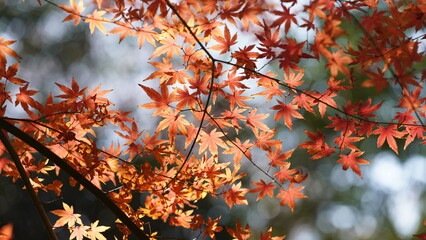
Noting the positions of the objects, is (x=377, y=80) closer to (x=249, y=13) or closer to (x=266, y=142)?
(x=249, y=13)

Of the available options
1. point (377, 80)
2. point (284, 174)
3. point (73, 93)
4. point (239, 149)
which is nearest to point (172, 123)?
point (239, 149)

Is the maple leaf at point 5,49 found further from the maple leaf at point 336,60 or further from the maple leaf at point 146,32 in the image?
the maple leaf at point 336,60

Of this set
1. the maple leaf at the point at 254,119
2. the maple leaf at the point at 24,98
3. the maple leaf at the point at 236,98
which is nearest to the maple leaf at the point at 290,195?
the maple leaf at the point at 254,119

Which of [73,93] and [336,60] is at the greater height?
[73,93]

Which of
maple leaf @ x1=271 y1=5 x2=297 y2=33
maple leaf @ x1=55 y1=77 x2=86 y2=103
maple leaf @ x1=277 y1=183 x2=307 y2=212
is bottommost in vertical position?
maple leaf @ x1=277 y1=183 x2=307 y2=212

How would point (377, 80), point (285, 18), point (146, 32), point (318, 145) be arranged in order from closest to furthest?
1. point (377, 80)
2. point (285, 18)
3. point (146, 32)
4. point (318, 145)

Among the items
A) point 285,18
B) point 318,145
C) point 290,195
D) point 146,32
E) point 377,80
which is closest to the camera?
point 377,80

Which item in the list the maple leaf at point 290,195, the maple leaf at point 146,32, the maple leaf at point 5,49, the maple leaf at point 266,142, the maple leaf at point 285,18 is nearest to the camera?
the maple leaf at point 285,18

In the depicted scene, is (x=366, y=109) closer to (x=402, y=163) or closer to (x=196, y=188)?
(x=196, y=188)

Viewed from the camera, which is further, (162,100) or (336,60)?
(162,100)

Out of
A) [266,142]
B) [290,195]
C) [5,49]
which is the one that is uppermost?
[5,49]

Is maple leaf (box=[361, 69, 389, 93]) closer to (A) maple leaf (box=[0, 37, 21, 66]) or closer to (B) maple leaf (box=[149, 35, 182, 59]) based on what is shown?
(B) maple leaf (box=[149, 35, 182, 59])

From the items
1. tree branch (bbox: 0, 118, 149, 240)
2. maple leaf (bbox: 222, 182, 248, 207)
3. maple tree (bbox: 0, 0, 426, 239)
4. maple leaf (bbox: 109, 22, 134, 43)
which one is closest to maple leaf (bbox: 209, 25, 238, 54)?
maple tree (bbox: 0, 0, 426, 239)

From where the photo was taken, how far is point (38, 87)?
7.32 metres
